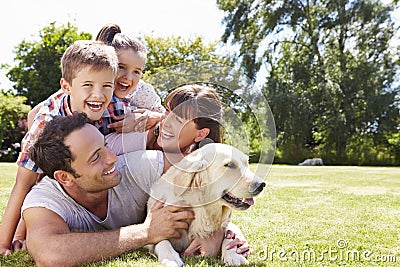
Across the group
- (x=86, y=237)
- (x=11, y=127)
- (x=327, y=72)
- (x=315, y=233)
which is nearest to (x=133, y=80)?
(x=86, y=237)

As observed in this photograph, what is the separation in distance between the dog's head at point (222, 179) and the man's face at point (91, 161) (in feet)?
1.75

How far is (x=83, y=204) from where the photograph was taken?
352cm

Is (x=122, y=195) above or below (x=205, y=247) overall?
above

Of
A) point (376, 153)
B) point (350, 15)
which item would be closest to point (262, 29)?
point (350, 15)

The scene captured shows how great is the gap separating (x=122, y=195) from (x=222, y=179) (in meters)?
0.88

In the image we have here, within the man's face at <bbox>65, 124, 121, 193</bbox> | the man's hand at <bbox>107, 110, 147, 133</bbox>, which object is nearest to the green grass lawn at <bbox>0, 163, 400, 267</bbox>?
the man's face at <bbox>65, 124, 121, 193</bbox>

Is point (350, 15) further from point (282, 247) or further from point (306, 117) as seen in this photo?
point (282, 247)

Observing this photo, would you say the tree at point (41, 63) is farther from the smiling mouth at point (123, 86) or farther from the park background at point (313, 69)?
the smiling mouth at point (123, 86)

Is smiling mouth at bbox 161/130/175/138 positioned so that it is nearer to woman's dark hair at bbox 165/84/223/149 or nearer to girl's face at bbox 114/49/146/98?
woman's dark hair at bbox 165/84/223/149

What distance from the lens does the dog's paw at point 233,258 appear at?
313 cm

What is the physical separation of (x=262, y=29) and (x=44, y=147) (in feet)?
95.3

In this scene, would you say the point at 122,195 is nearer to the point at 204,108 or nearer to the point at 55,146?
the point at 55,146

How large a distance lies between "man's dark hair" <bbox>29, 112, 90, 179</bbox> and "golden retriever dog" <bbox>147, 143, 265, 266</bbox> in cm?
74

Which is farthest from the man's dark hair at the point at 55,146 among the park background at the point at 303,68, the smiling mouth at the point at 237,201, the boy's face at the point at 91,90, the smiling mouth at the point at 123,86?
the park background at the point at 303,68
